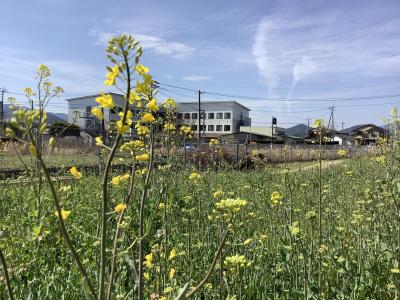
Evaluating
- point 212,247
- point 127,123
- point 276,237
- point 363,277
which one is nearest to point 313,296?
point 363,277

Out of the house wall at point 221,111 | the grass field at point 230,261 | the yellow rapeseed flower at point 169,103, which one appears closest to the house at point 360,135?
the grass field at point 230,261

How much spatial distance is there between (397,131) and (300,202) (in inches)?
101

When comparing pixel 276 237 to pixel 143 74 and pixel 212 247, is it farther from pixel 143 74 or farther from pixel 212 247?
pixel 143 74

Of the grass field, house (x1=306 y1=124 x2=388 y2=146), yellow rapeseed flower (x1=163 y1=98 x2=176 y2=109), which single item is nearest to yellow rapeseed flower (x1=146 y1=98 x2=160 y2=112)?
the grass field

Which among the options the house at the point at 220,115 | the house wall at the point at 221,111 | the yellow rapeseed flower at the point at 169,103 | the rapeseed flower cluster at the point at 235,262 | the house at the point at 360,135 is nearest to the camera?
the rapeseed flower cluster at the point at 235,262

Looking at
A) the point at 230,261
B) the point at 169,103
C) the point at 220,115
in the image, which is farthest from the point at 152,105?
the point at 220,115

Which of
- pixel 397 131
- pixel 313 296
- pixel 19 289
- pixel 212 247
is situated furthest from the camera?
pixel 397 131

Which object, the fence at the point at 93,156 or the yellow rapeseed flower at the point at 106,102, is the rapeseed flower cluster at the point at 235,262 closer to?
the fence at the point at 93,156

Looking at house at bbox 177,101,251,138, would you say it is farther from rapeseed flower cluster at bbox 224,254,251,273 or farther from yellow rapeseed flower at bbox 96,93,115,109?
yellow rapeseed flower at bbox 96,93,115,109

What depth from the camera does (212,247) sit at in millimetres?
3684

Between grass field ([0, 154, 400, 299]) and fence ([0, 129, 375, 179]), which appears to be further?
fence ([0, 129, 375, 179])

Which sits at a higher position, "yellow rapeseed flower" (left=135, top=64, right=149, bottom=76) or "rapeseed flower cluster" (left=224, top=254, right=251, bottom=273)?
"yellow rapeseed flower" (left=135, top=64, right=149, bottom=76)

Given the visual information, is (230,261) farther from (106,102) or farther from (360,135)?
(360,135)

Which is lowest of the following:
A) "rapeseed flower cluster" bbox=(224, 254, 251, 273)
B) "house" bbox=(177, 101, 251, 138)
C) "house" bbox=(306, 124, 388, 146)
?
"rapeseed flower cluster" bbox=(224, 254, 251, 273)
